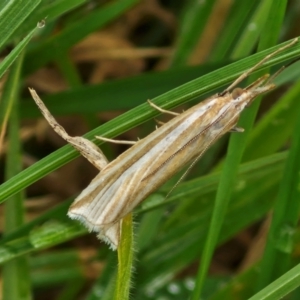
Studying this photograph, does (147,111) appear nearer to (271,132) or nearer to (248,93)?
(248,93)

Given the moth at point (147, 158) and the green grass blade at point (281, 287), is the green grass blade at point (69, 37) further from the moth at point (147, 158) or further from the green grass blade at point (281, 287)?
the green grass blade at point (281, 287)

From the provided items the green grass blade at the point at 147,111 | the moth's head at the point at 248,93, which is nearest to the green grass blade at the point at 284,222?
the moth's head at the point at 248,93

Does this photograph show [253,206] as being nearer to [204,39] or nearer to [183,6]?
[204,39]

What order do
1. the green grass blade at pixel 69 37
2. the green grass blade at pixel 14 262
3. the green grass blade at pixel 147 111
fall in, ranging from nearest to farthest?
the green grass blade at pixel 147 111
the green grass blade at pixel 14 262
the green grass blade at pixel 69 37

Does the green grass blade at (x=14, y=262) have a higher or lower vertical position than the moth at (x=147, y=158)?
higher

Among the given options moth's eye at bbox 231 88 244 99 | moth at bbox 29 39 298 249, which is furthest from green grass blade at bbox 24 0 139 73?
moth's eye at bbox 231 88 244 99

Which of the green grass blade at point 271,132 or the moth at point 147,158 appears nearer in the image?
the moth at point 147,158

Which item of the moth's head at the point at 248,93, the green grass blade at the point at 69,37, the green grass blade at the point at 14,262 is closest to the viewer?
the moth's head at the point at 248,93

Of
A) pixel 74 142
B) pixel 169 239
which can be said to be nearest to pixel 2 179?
pixel 169 239
